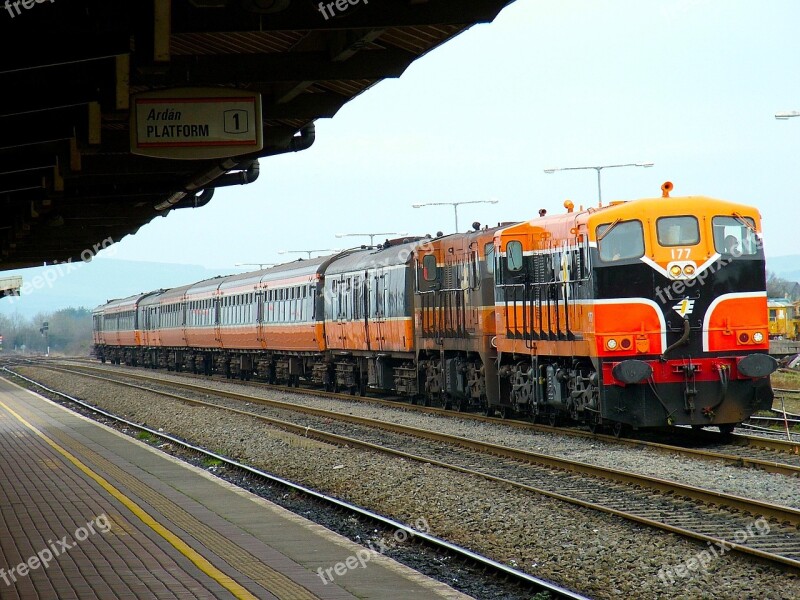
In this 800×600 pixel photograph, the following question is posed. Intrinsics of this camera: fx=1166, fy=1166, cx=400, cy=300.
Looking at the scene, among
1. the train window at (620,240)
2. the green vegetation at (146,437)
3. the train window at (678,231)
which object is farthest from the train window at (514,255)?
the green vegetation at (146,437)

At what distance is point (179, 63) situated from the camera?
10.5m

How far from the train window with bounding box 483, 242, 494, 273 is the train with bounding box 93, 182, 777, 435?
0.13 ft

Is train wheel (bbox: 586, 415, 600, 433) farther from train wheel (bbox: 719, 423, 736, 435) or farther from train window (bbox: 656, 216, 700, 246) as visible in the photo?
train window (bbox: 656, 216, 700, 246)

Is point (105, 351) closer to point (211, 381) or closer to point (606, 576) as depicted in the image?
point (211, 381)

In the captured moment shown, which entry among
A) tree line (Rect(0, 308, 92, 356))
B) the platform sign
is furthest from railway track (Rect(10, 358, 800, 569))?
tree line (Rect(0, 308, 92, 356))

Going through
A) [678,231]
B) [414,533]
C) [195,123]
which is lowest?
[414,533]

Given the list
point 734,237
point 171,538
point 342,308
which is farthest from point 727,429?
point 342,308

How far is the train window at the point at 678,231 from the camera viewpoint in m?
16.8

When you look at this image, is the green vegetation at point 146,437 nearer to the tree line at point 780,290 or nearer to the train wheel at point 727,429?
the train wheel at point 727,429

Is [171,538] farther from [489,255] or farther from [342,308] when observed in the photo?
[342,308]

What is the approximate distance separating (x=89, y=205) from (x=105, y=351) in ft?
203

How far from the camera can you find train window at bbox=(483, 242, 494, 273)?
843 inches

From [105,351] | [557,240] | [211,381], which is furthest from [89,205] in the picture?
[105,351]

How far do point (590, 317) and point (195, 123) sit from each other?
8357mm
